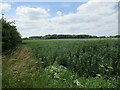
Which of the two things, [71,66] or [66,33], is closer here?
[71,66]

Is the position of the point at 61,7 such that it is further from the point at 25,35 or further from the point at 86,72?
the point at 86,72

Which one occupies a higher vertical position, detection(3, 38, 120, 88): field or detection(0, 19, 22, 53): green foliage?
detection(0, 19, 22, 53): green foliage

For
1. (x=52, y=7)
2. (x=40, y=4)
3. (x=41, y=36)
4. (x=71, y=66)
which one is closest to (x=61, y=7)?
(x=52, y=7)

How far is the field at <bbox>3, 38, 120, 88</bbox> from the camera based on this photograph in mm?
3404

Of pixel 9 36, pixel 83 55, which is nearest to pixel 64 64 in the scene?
pixel 83 55

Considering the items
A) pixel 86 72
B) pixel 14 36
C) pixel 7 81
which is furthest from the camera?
pixel 14 36

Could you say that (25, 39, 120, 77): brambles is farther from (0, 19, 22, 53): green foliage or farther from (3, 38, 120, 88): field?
(0, 19, 22, 53): green foliage

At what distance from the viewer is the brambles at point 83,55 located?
4.40 meters

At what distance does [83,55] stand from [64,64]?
0.63 m

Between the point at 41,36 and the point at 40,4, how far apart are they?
0.97 meters

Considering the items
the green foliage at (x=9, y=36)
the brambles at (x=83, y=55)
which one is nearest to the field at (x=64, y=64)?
the brambles at (x=83, y=55)

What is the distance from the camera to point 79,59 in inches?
181

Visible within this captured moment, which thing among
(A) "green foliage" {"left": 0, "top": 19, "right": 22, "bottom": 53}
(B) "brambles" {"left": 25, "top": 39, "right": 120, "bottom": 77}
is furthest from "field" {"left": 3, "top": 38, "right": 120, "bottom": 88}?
(A) "green foliage" {"left": 0, "top": 19, "right": 22, "bottom": 53}

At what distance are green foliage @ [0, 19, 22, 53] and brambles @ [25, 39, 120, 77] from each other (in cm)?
46
